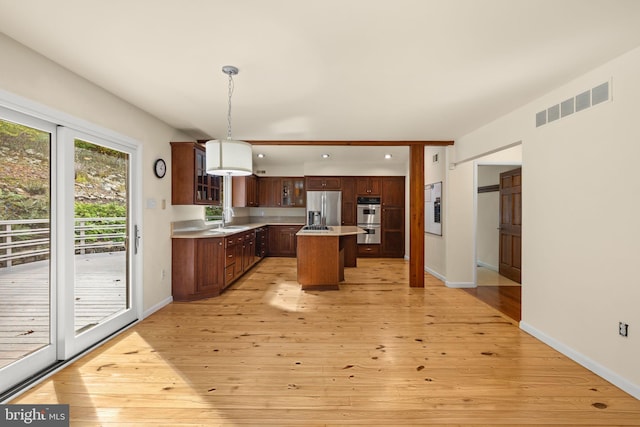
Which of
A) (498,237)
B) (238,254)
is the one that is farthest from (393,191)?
(238,254)

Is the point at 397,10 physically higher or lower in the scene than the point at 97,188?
higher

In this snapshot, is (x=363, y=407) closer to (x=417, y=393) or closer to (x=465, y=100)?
(x=417, y=393)

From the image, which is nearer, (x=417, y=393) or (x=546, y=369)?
(x=417, y=393)

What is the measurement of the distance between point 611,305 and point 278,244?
655 centimetres

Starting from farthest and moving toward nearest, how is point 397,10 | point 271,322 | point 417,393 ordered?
point 271,322 < point 417,393 < point 397,10

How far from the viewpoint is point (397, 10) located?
173 cm

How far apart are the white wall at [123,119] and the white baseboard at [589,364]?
438 cm

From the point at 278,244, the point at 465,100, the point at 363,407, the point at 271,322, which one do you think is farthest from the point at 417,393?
the point at 278,244

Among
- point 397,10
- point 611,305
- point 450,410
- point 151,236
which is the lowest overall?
point 450,410

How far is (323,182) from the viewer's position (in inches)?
305

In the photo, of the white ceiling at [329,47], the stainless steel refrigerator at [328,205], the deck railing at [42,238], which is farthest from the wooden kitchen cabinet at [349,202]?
the deck railing at [42,238]

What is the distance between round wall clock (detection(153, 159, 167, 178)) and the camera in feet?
12.3

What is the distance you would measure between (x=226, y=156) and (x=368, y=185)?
5.53 meters

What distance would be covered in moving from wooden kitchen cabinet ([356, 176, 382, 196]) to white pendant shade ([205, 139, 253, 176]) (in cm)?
529
